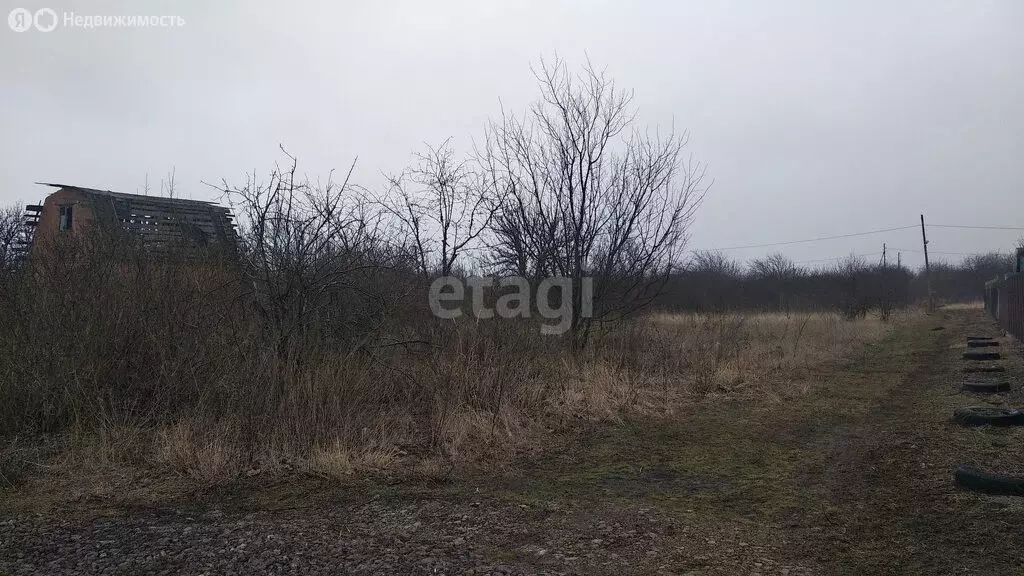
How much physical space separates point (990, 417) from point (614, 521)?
186 inches

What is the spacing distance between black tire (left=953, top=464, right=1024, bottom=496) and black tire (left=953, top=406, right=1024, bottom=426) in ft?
8.23

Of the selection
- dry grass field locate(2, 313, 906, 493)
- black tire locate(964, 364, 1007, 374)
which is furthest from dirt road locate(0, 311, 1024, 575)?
black tire locate(964, 364, 1007, 374)

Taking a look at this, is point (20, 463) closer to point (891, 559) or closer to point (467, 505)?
point (467, 505)

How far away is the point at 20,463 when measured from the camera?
197 inches

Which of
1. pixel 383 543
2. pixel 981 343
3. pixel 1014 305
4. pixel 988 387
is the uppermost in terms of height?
pixel 1014 305

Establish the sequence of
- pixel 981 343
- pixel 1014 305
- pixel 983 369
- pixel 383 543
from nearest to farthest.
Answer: pixel 383 543
pixel 983 369
pixel 981 343
pixel 1014 305

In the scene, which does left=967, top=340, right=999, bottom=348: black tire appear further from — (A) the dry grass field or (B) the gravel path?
(B) the gravel path

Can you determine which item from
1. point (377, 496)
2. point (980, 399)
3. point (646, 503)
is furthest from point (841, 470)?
point (980, 399)

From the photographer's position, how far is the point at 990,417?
251 inches

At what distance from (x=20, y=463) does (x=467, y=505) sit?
3537 mm

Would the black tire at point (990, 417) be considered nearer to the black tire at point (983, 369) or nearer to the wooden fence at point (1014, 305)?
the black tire at point (983, 369)

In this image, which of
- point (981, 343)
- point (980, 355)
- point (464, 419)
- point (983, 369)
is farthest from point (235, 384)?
point (981, 343)

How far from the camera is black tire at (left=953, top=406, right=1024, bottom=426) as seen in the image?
250 inches

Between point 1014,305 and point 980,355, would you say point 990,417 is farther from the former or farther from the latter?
point 1014,305
